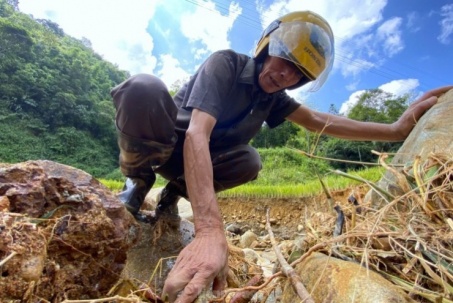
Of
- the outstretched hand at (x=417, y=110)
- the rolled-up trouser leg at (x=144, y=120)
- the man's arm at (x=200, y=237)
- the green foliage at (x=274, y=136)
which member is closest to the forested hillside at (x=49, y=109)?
the green foliage at (x=274, y=136)

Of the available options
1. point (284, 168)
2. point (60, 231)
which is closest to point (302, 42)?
point (60, 231)

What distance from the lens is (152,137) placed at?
1.88 m

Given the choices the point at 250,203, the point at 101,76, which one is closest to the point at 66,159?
the point at 101,76

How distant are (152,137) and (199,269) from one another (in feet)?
3.29

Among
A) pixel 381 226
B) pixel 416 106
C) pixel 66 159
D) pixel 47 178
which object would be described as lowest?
pixel 66 159

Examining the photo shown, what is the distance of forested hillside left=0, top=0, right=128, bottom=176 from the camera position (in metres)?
23.2

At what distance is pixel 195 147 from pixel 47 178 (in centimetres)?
59

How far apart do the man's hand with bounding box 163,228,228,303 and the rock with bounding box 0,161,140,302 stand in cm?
27

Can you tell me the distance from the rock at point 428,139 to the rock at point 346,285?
0.48 metres

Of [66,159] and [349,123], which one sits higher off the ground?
[349,123]

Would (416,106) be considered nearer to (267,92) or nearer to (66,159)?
(267,92)

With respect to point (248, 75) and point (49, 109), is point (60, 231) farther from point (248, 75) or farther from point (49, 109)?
point (49, 109)

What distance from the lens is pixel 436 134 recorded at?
1.60 m

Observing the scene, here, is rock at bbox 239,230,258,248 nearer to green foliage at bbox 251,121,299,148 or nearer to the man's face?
the man's face
